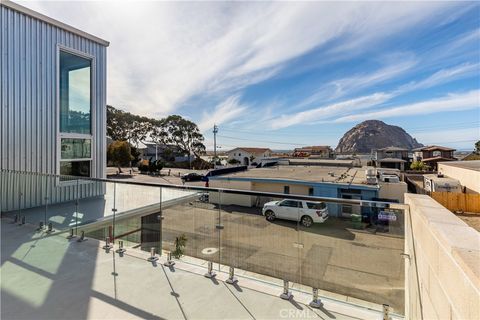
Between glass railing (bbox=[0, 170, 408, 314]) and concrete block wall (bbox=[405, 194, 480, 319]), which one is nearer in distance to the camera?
concrete block wall (bbox=[405, 194, 480, 319])

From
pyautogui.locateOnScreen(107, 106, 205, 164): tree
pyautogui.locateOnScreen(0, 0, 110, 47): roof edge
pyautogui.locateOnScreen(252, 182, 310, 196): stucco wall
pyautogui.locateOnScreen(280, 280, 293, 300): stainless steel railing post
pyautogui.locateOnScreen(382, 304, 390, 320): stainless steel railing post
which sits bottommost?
pyautogui.locateOnScreen(252, 182, 310, 196): stucco wall

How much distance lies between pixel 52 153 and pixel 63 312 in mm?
5099

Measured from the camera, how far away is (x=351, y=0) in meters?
5.06

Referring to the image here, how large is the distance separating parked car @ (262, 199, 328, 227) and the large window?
19.1 ft

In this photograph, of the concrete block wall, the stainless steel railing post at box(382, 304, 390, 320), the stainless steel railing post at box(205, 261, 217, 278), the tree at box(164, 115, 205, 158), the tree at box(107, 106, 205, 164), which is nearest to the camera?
the concrete block wall

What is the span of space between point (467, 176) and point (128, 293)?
1815cm

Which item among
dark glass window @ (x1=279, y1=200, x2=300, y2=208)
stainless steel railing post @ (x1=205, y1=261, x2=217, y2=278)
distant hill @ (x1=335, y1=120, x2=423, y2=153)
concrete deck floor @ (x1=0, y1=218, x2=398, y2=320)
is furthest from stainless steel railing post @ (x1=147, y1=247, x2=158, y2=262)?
distant hill @ (x1=335, y1=120, x2=423, y2=153)

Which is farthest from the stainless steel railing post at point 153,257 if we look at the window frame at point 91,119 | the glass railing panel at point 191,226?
the window frame at point 91,119

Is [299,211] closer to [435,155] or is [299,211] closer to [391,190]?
[391,190]

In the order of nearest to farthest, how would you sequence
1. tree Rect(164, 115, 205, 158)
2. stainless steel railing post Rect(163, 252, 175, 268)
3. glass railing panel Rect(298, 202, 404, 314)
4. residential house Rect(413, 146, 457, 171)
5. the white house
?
glass railing panel Rect(298, 202, 404, 314)
stainless steel railing post Rect(163, 252, 175, 268)
residential house Rect(413, 146, 457, 171)
tree Rect(164, 115, 205, 158)
the white house

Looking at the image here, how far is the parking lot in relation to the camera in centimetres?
237

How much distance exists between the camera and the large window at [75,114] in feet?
19.4

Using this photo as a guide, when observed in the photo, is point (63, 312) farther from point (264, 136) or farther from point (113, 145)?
point (264, 136)

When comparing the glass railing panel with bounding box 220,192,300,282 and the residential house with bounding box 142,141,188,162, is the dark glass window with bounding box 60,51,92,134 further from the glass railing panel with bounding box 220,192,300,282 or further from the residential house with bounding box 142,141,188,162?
the residential house with bounding box 142,141,188,162
